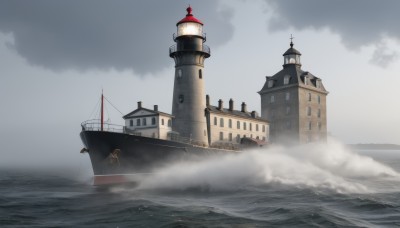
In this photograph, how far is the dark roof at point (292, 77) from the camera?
71375 mm

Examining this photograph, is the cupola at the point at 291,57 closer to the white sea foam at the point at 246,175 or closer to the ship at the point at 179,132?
the ship at the point at 179,132

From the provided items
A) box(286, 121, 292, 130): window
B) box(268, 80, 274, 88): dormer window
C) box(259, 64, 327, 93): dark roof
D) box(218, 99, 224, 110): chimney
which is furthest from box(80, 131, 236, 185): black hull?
box(268, 80, 274, 88): dormer window

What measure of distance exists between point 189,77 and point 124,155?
13951 millimetres

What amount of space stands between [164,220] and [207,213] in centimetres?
277

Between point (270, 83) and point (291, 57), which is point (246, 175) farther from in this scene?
point (291, 57)

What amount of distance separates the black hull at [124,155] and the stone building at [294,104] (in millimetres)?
39107

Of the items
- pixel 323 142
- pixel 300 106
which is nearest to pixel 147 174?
pixel 300 106

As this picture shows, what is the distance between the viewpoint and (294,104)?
70.3 m

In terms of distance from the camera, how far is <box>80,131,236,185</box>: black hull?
111ft

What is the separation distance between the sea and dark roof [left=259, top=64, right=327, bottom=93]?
3171cm

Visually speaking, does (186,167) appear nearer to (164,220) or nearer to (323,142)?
(164,220)

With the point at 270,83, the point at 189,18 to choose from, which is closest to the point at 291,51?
the point at 270,83

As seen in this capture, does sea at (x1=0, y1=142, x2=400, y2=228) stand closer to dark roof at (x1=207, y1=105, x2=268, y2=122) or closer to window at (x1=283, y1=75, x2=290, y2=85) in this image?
dark roof at (x1=207, y1=105, x2=268, y2=122)

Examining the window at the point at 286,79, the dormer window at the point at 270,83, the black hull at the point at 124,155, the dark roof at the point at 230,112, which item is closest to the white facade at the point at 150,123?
the black hull at the point at 124,155
